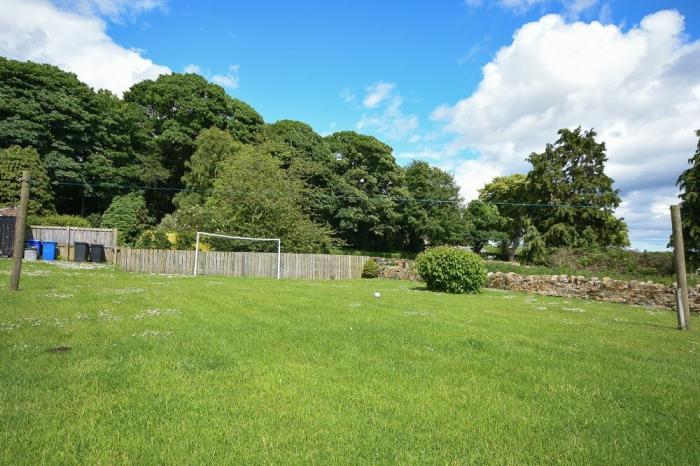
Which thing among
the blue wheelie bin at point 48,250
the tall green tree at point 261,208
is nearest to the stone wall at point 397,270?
the tall green tree at point 261,208

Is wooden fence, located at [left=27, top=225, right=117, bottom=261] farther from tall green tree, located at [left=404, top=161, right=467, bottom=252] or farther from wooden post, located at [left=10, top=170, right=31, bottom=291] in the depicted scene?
tall green tree, located at [left=404, top=161, right=467, bottom=252]

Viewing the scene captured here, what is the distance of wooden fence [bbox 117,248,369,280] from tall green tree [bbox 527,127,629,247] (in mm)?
19858

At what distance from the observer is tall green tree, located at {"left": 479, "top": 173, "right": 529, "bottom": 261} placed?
49.4 m

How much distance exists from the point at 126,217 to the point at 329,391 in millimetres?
35047

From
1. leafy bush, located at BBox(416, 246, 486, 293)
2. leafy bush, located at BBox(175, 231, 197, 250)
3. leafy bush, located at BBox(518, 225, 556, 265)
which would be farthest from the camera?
leafy bush, located at BBox(518, 225, 556, 265)

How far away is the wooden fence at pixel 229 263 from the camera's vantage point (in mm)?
22219

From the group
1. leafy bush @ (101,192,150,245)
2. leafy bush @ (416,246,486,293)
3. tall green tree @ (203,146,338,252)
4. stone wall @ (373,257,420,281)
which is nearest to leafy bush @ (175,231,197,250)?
tall green tree @ (203,146,338,252)

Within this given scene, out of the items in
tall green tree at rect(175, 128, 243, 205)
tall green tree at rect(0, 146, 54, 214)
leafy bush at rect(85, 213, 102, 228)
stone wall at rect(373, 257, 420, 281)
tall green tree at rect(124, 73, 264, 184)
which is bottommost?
stone wall at rect(373, 257, 420, 281)

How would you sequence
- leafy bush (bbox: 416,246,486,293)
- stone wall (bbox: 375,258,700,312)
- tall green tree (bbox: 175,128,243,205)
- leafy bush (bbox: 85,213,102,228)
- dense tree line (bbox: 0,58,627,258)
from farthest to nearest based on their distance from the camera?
tall green tree (bbox: 175,128,243,205) < leafy bush (bbox: 85,213,102,228) < dense tree line (bbox: 0,58,627,258) < leafy bush (bbox: 416,246,486,293) < stone wall (bbox: 375,258,700,312)

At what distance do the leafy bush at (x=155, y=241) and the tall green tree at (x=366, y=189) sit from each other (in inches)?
690

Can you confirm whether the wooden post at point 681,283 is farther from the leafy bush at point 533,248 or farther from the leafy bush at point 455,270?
the leafy bush at point 533,248

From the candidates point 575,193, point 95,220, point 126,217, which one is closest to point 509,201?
point 575,193

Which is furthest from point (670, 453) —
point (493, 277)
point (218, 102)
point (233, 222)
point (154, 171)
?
point (218, 102)

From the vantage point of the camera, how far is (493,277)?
23.3 metres
